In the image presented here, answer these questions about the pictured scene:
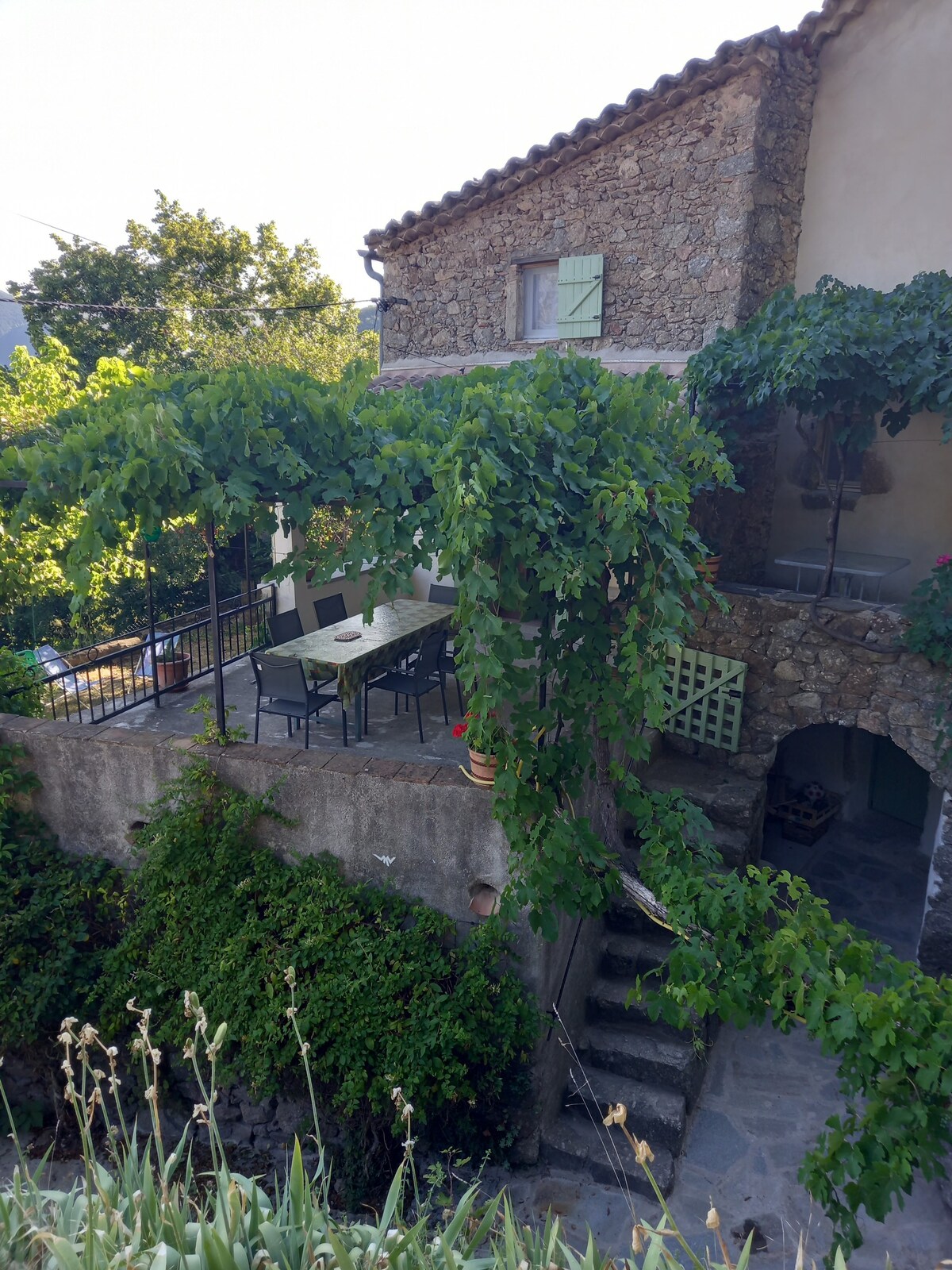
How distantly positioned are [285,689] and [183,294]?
1318 centimetres

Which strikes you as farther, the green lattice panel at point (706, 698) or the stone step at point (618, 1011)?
the green lattice panel at point (706, 698)

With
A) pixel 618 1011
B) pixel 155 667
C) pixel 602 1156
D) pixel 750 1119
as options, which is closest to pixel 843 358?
pixel 618 1011

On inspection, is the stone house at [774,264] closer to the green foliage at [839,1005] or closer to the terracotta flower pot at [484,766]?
the green foliage at [839,1005]

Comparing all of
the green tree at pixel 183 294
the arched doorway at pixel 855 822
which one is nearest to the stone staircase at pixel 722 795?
the arched doorway at pixel 855 822

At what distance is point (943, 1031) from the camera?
3.29 meters

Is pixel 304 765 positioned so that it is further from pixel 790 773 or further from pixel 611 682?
pixel 790 773

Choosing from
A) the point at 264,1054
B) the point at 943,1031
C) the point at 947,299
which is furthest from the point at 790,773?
the point at 264,1054

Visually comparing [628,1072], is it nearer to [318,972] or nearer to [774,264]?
[318,972]

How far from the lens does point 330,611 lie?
8.14 meters

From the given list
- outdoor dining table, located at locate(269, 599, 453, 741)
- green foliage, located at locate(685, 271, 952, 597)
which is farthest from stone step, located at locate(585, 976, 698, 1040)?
green foliage, located at locate(685, 271, 952, 597)

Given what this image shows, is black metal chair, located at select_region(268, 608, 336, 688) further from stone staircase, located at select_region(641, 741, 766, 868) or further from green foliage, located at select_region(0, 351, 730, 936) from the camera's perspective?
stone staircase, located at select_region(641, 741, 766, 868)

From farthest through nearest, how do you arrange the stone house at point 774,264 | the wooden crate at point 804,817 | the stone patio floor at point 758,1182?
the wooden crate at point 804,817 → the stone house at point 774,264 → the stone patio floor at point 758,1182

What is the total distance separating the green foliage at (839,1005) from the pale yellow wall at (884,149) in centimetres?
610

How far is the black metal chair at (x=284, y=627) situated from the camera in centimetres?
730
